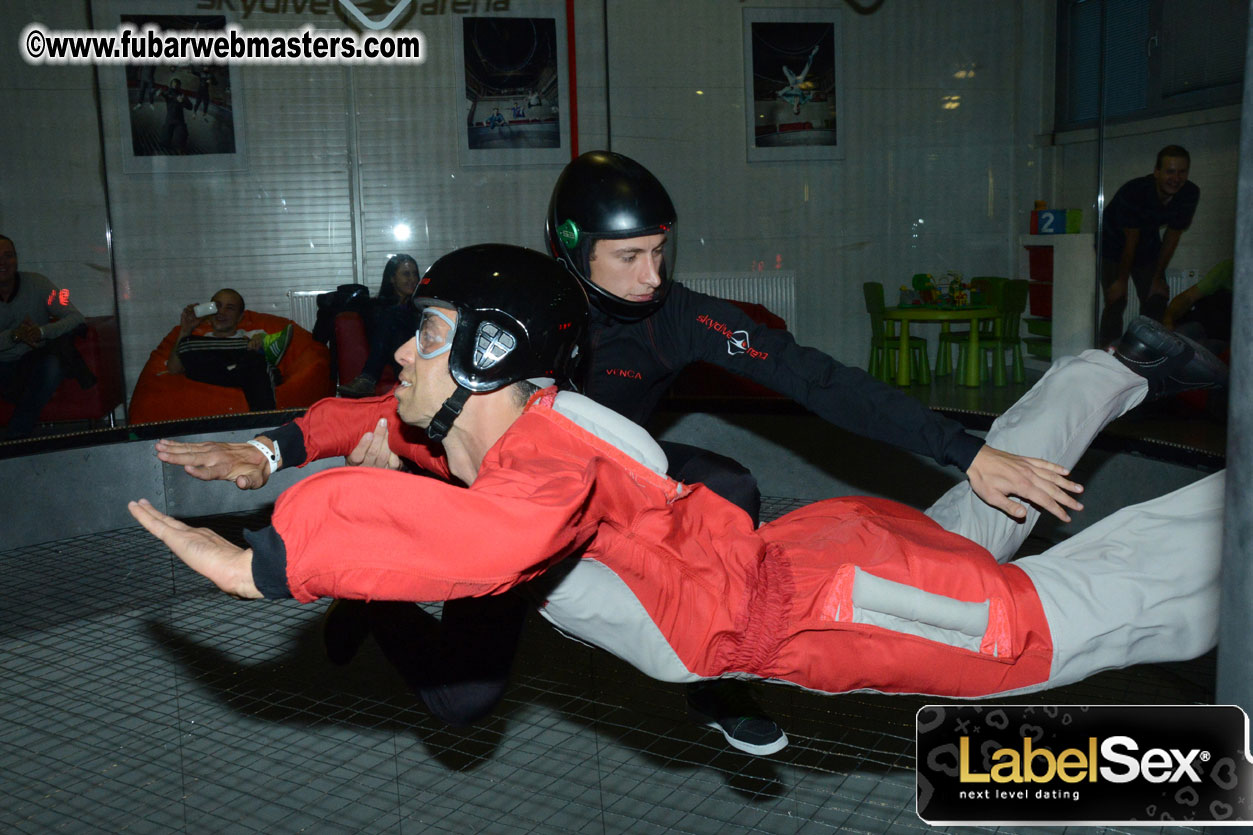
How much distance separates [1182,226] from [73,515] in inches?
216

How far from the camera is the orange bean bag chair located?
571 centimetres

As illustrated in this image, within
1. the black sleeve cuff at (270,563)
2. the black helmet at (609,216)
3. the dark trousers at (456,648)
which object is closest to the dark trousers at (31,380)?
the black helmet at (609,216)

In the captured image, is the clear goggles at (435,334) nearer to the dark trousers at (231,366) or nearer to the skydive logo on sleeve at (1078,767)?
the skydive logo on sleeve at (1078,767)

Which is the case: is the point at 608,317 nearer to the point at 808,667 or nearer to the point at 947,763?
the point at 808,667

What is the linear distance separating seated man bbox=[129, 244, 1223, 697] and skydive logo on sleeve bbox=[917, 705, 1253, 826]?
0.17 m

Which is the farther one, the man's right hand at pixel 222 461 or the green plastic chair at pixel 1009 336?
the green plastic chair at pixel 1009 336

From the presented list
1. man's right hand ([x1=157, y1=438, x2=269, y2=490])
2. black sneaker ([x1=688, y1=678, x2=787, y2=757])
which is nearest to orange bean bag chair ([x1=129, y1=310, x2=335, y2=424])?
man's right hand ([x1=157, y1=438, x2=269, y2=490])

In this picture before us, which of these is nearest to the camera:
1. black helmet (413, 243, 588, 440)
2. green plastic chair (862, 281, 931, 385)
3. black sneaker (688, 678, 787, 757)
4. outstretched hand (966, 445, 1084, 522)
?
black helmet (413, 243, 588, 440)

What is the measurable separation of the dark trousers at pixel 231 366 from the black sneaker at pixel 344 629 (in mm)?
3880

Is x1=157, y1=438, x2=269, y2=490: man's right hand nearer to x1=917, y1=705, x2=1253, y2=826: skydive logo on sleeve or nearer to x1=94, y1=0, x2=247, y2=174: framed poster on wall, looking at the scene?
x1=917, y1=705, x2=1253, y2=826: skydive logo on sleeve

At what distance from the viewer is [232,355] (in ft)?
19.4

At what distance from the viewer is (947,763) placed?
4.98 ft

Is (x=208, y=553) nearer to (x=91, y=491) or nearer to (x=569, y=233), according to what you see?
(x=569, y=233)

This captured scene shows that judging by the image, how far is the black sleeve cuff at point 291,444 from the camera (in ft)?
7.98
